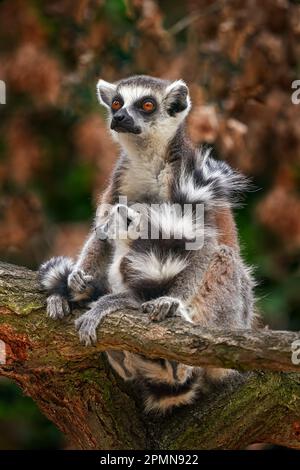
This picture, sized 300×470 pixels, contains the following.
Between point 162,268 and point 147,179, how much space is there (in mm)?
865

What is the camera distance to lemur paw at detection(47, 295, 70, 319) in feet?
17.7

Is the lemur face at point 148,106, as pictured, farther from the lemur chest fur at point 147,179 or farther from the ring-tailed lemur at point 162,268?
the lemur chest fur at point 147,179

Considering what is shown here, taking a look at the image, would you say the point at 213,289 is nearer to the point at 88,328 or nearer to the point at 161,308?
the point at 161,308

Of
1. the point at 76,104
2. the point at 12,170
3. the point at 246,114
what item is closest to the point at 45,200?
the point at 12,170

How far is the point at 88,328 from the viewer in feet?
17.0

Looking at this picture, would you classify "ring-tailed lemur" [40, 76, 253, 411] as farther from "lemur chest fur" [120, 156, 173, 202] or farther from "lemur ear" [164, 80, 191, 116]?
"lemur ear" [164, 80, 191, 116]

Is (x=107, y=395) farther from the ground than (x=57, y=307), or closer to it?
closer to it

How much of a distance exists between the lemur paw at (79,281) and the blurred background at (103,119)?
2.27 m

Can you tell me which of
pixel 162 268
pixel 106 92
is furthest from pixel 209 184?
pixel 106 92

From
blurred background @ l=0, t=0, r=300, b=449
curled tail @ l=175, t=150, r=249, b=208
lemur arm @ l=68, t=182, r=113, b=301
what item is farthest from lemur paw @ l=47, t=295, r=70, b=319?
blurred background @ l=0, t=0, r=300, b=449

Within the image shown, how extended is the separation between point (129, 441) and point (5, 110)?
5832 millimetres

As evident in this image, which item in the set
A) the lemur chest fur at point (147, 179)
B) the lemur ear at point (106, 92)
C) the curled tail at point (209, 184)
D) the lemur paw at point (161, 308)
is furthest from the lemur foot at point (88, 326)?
the lemur ear at point (106, 92)

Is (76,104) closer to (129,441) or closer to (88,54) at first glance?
(88,54)

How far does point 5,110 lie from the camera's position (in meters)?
10.6
